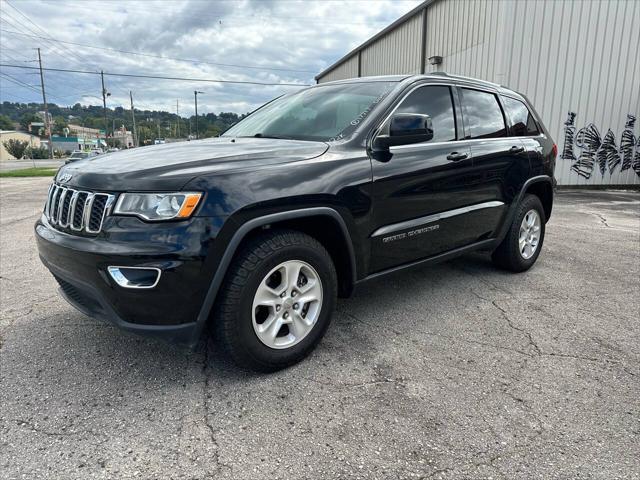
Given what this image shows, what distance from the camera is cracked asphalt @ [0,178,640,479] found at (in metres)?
2.05

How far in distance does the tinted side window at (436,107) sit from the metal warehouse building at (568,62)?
31.7 ft

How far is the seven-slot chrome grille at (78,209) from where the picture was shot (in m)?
2.40

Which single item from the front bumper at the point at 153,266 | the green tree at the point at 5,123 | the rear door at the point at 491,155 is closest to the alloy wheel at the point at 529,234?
the rear door at the point at 491,155

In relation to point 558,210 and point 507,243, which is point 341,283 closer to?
point 507,243

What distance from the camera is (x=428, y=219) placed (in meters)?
→ 3.50

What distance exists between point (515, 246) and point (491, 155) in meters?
1.03

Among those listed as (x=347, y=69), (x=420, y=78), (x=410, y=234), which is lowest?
(x=410, y=234)

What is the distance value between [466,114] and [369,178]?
149 cm

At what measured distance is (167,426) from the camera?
229cm

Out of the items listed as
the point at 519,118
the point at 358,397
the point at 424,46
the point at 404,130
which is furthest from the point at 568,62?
the point at 358,397

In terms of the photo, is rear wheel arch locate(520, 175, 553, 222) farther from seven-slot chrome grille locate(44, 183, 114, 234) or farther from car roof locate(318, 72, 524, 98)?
seven-slot chrome grille locate(44, 183, 114, 234)

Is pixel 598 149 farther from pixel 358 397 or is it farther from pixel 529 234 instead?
pixel 358 397

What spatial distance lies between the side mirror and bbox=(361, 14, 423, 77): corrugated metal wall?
45.6 feet

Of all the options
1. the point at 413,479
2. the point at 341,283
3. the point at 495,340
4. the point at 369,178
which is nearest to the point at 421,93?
the point at 369,178
